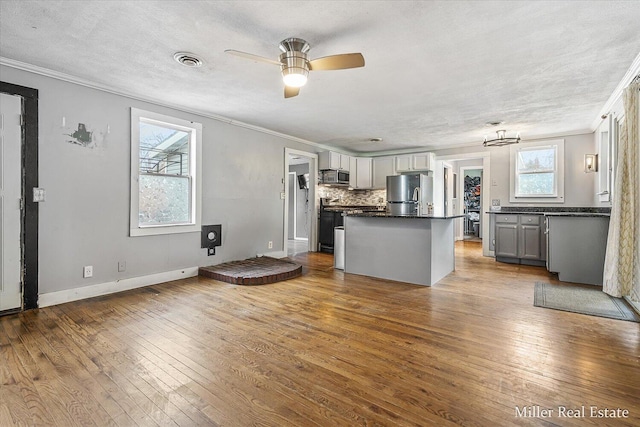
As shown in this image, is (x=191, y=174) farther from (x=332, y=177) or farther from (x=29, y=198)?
(x=332, y=177)

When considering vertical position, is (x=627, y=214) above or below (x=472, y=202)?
below

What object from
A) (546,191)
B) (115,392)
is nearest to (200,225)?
(115,392)

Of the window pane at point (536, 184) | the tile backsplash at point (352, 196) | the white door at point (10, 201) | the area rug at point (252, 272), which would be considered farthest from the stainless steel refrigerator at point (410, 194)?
the white door at point (10, 201)

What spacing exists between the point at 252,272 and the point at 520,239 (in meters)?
4.78

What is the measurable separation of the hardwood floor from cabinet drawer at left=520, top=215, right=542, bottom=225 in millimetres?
2605

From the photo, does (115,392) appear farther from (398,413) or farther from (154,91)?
(154,91)

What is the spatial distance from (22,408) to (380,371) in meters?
1.95

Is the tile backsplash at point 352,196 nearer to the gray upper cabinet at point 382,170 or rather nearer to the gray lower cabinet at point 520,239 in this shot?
the gray upper cabinet at point 382,170

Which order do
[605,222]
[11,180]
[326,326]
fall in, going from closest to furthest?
1. [326,326]
2. [11,180]
3. [605,222]

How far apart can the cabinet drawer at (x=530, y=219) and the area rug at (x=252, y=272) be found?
4130 mm

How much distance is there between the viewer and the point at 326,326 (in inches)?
103

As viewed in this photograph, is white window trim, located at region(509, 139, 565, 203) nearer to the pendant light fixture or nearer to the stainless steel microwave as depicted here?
the pendant light fixture

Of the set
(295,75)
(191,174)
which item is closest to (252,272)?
(191,174)

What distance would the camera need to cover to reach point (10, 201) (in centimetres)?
294
